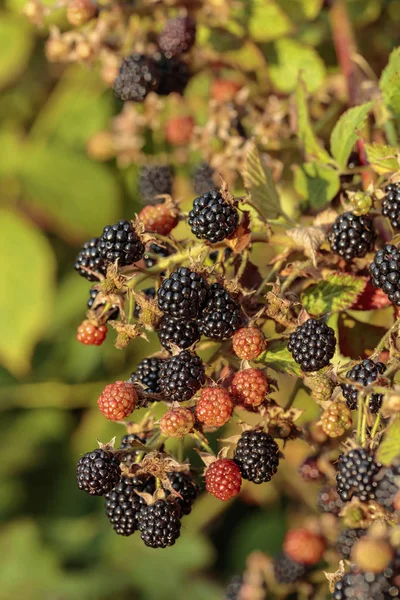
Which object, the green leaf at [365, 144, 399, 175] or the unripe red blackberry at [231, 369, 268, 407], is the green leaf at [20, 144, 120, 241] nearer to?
the green leaf at [365, 144, 399, 175]

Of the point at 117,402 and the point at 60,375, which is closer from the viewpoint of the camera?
the point at 117,402

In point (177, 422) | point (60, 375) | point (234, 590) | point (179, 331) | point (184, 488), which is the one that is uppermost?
point (179, 331)

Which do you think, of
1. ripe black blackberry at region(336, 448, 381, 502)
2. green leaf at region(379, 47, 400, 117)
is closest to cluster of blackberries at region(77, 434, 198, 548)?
ripe black blackberry at region(336, 448, 381, 502)

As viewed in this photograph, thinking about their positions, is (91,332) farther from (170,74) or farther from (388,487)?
(170,74)

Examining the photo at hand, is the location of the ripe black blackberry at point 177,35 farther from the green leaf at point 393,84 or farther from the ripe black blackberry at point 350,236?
the ripe black blackberry at point 350,236

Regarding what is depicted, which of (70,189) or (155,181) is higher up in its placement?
(155,181)

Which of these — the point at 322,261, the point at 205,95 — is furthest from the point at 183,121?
the point at 322,261

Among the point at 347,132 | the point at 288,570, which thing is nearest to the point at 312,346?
the point at 347,132

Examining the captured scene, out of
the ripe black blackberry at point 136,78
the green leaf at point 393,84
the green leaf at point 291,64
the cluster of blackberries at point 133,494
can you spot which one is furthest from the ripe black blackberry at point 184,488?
the green leaf at point 291,64
